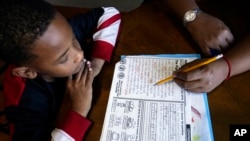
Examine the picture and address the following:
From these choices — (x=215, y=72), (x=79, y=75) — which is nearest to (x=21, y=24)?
(x=79, y=75)

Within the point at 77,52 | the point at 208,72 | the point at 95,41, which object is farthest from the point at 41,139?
the point at 208,72

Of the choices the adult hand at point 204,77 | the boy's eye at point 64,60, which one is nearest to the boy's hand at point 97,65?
the boy's eye at point 64,60

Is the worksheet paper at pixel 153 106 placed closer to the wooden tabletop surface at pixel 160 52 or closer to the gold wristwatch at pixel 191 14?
Result: the wooden tabletop surface at pixel 160 52

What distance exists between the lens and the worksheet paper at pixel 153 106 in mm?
721

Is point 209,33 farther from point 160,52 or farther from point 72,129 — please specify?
point 72,129

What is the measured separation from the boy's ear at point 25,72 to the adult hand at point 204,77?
0.40 meters

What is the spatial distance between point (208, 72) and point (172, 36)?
0.19 meters

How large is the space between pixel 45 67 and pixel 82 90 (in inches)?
5.2

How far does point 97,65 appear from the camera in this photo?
888 mm

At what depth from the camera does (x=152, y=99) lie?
2.58 ft

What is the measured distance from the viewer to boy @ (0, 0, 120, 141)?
66cm

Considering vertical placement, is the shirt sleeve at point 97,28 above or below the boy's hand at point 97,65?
above

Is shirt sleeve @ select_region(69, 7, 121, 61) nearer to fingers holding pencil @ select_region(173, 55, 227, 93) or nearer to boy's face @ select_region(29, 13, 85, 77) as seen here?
boy's face @ select_region(29, 13, 85, 77)

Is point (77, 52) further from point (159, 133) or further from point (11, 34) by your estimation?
point (159, 133)
